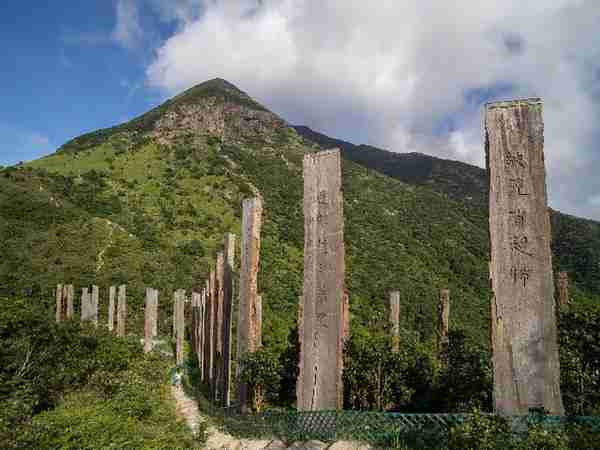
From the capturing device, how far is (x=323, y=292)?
559 centimetres

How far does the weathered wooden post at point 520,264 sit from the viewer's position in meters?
4.40

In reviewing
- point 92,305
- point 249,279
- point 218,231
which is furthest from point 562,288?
point 218,231

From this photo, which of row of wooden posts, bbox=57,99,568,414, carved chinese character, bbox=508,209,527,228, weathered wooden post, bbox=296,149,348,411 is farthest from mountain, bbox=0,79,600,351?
carved chinese character, bbox=508,209,527,228

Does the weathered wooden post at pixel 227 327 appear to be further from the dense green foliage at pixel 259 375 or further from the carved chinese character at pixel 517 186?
the carved chinese character at pixel 517 186

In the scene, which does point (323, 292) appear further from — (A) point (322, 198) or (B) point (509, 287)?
(B) point (509, 287)

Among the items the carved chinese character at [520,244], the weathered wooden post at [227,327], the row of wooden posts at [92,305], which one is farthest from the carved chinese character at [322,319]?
the row of wooden posts at [92,305]

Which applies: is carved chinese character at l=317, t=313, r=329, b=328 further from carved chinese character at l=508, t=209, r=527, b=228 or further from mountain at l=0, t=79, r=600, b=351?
carved chinese character at l=508, t=209, r=527, b=228

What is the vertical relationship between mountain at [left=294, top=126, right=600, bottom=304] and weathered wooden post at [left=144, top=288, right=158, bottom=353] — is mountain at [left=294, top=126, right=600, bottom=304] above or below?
above

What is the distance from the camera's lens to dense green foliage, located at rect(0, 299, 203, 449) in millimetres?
5586

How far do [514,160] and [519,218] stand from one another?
1.98 feet

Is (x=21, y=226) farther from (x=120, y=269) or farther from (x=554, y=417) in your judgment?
(x=554, y=417)

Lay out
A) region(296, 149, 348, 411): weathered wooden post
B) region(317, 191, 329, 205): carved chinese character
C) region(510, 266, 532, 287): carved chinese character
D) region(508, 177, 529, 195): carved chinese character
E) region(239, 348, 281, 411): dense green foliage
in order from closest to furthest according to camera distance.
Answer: region(510, 266, 532, 287): carved chinese character
region(508, 177, 529, 195): carved chinese character
region(296, 149, 348, 411): weathered wooden post
region(317, 191, 329, 205): carved chinese character
region(239, 348, 281, 411): dense green foliage

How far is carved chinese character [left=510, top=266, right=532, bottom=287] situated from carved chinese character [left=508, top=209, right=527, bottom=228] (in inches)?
17.2

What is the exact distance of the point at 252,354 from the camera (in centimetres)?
620
